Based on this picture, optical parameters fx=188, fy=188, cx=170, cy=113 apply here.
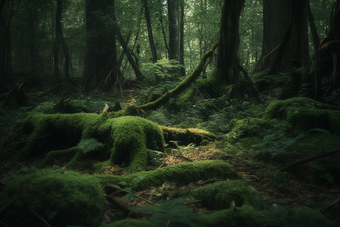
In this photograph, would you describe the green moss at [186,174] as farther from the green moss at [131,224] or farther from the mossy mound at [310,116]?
the mossy mound at [310,116]

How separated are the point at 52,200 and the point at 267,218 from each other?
1.85 m

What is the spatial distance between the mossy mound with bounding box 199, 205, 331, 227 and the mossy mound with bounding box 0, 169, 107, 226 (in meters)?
Result: 1.00

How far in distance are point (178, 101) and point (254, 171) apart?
4659mm

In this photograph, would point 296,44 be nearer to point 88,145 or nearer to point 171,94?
point 171,94

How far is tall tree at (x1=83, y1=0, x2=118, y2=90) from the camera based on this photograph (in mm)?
11680

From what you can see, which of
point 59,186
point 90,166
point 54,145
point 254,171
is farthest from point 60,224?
point 54,145

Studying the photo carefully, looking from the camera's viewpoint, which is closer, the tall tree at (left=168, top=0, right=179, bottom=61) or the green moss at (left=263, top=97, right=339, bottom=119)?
the green moss at (left=263, top=97, right=339, bottom=119)

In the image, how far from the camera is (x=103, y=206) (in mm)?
1804

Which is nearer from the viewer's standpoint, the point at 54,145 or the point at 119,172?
the point at 119,172

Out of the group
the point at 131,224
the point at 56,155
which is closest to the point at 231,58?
the point at 56,155

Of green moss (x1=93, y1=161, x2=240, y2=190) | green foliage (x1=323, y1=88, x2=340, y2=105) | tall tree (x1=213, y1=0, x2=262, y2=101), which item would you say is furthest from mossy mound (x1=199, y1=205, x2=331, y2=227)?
tall tree (x1=213, y1=0, x2=262, y2=101)

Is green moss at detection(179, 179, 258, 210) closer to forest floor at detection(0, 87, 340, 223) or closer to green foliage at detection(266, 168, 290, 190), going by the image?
forest floor at detection(0, 87, 340, 223)

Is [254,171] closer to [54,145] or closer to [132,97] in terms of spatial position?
[54,145]

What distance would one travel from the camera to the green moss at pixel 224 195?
7.01ft
